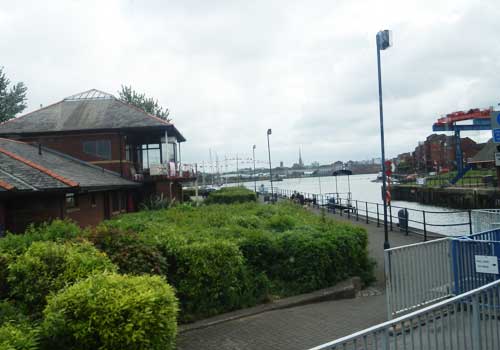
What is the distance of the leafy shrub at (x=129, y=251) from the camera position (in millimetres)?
7133

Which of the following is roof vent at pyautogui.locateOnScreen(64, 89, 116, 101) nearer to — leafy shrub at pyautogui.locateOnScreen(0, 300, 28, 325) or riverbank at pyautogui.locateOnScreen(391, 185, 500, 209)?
leafy shrub at pyautogui.locateOnScreen(0, 300, 28, 325)

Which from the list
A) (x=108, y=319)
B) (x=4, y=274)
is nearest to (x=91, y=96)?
(x=4, y=274)

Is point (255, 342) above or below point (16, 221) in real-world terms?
below

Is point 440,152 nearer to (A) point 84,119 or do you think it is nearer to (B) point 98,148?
(A) point 84,119

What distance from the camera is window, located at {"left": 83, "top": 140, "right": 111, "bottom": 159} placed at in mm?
26281

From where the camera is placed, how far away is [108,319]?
4.70 metres

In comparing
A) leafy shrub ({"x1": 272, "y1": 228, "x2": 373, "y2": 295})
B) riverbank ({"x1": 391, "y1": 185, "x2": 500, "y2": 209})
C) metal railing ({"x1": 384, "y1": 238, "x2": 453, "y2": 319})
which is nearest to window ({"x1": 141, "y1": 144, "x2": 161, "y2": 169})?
leafy shrub ({"x1": 272, "y1": 228, "x2": 373, "y2": 295})

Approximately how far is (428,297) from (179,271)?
438cm

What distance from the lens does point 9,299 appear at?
6.02m

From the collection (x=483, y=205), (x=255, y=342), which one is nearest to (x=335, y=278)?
(x=255, y=342)

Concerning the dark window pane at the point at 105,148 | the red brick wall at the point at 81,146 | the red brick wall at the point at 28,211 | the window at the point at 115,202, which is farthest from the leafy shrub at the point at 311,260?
the dark window pane at the point at 105,148

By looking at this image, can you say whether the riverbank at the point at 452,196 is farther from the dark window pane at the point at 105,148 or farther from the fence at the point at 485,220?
the dark window pane at the point at 105,148

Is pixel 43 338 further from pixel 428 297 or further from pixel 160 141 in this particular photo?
pixel 160 141

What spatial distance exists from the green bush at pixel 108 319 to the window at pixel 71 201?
41.7 ft
